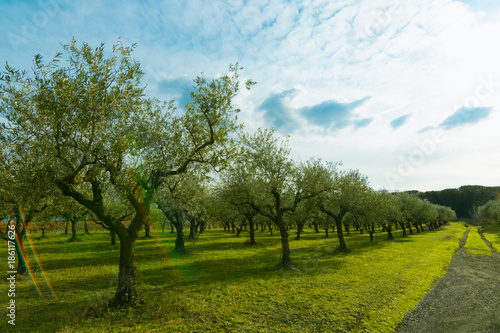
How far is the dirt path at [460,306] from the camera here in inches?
504

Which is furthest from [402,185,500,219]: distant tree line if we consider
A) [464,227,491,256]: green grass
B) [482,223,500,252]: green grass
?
[464,227,491,256]: green grass

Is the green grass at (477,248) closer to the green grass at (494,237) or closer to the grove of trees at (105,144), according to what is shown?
the green grass at (494,237)

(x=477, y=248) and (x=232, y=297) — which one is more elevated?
(x=232, y=297)

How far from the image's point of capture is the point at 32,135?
12.3 meters

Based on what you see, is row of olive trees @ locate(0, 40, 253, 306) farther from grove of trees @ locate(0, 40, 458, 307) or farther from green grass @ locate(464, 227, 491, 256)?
green grass @ locate(464, 227, 491, 256)

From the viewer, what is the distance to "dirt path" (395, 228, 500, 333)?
504 inches

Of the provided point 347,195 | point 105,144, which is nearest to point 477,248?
point 347,195

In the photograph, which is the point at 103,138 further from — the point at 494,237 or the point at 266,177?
the point at 494,237

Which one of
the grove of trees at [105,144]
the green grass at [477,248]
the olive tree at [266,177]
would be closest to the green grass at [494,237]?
the green grass at [477,248]

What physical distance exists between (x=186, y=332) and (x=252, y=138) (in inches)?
718

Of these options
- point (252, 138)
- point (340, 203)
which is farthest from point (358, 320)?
point (340, 203)

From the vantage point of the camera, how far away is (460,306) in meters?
15.7

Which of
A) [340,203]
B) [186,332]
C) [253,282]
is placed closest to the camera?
[186,332]

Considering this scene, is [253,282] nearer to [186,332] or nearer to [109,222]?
[186,332]
